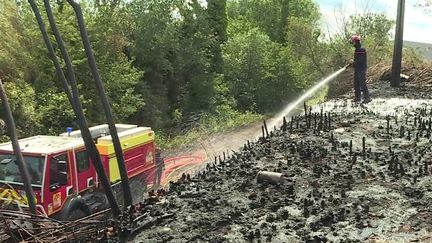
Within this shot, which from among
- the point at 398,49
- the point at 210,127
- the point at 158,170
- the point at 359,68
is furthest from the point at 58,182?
the point at 210,127

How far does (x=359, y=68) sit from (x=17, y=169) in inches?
336

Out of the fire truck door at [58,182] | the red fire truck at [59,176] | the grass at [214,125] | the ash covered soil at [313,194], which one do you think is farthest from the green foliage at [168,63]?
the ash covered soil at [313,194]

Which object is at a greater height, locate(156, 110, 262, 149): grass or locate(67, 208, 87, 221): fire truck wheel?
locate(67, 208, 87, 221): fire truck wheel

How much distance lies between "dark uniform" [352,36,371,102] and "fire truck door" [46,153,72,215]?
7.51 metres

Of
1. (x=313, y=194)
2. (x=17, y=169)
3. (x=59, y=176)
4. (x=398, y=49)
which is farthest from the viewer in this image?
(x=398, y=49)

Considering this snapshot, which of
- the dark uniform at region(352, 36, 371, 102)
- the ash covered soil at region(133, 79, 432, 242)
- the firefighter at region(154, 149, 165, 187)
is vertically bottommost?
the firefighter at region(154, 149, 165, 187)

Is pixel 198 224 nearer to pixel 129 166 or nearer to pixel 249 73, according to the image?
pixel 129 166

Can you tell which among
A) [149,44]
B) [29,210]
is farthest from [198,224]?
[149,44]

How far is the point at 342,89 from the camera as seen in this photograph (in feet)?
65.2

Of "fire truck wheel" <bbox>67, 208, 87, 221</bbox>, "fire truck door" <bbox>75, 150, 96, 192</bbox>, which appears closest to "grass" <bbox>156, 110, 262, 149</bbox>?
"fire truck door" <bbox>75, 150, 96, 192</bbox>

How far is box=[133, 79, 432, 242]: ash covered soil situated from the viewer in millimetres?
5219

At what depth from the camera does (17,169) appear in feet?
32.0

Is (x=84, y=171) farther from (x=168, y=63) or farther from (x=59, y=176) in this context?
→ (x=168, y=63)

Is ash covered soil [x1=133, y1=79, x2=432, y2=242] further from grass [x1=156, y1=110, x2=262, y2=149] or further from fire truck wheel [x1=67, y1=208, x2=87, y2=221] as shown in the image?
grass [x1=156, y1=110, x2=262, y2=149]
